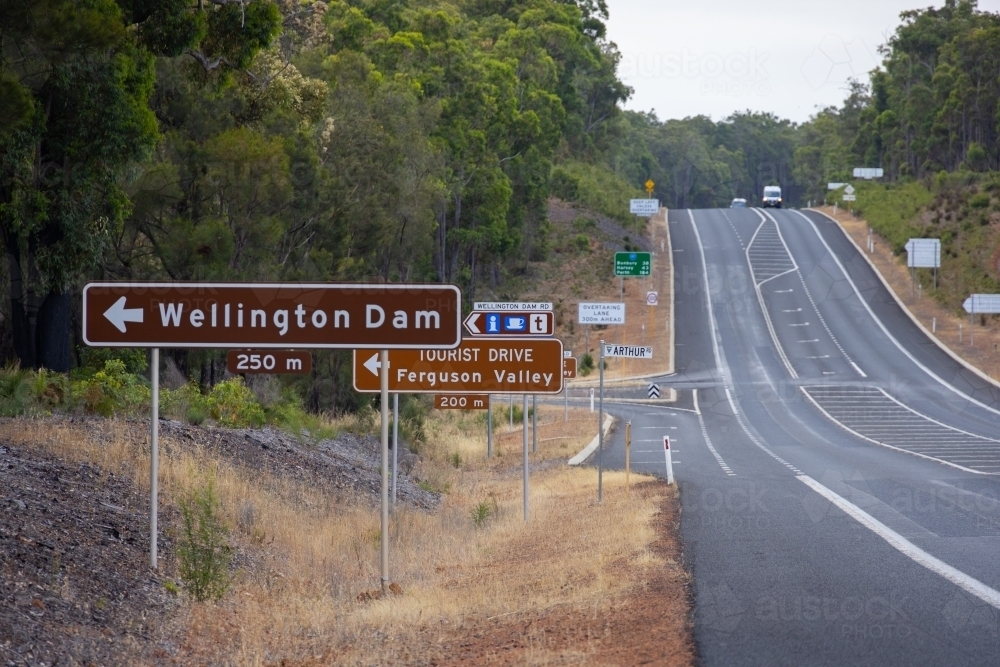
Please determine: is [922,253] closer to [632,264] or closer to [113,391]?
[632,264]

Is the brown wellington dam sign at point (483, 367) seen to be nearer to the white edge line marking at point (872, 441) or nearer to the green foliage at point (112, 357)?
the white edge line marking at point (872, 441)

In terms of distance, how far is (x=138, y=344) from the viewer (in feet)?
32.1

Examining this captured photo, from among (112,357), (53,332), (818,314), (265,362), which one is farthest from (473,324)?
(818,314)

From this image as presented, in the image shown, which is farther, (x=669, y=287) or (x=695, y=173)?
(x=695, y=173)

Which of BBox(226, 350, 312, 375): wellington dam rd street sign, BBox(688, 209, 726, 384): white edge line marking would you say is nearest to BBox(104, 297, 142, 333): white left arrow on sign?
BBox(226, 350, 312, 375): wellington dam rd street sign

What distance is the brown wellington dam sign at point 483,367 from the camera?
1559 cm

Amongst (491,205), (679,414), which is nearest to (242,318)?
(679,414)

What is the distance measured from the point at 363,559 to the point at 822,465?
14.2 m

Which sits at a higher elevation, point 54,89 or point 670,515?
point 54,89

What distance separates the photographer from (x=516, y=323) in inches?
651

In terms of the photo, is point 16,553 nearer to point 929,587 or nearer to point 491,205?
point 929,587

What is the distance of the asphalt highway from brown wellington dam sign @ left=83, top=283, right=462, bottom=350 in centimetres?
305

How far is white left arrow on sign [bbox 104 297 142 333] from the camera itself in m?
9.79

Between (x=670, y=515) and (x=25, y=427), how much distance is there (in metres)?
8.03
